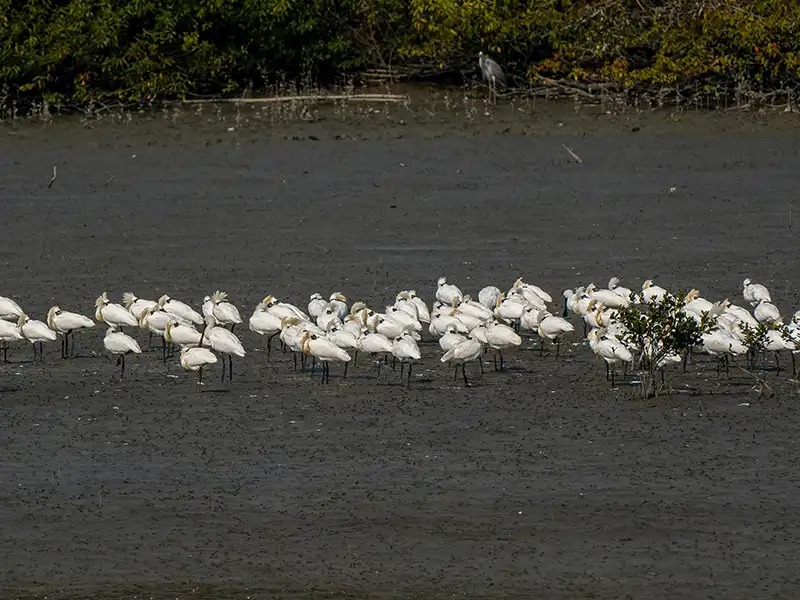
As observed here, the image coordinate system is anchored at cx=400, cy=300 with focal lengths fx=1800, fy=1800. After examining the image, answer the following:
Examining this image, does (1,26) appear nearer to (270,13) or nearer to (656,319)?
(270,13)

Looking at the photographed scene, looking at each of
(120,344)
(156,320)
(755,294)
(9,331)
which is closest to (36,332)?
(9,331)

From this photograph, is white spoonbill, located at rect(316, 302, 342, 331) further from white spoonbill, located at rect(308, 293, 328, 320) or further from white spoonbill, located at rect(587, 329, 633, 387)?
white spoonbill, located at rect(587, 329, 633, 387)

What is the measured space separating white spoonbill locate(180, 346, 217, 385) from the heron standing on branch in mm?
15616

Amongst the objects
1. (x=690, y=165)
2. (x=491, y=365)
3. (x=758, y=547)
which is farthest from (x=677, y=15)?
(x=758, y=547)

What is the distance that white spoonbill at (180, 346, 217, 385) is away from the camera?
567 inches

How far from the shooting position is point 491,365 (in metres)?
15.5

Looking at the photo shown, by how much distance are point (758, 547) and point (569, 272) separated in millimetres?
9027

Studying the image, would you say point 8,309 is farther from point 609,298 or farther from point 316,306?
point 609,298

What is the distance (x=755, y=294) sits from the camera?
16.7m

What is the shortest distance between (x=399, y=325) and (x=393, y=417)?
202 cm

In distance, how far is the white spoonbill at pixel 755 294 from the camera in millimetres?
16578

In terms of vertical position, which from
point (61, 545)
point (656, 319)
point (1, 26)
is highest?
point (1, 26)

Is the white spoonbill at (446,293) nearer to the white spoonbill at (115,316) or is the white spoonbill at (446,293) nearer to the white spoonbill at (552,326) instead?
the white spoonbill at (552,326)

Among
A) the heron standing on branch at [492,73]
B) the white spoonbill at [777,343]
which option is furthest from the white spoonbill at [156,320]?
the heron standing on branch at [492,73]
